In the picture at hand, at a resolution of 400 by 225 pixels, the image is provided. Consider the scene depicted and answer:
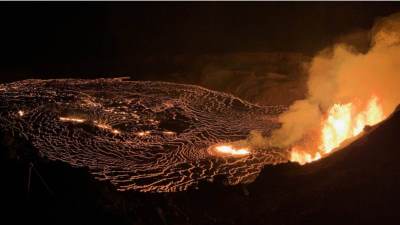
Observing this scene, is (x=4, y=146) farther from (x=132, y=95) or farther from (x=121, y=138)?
(x=132, y=95)

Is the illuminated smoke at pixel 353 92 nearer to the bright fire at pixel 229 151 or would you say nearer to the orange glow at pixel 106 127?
the bright fire at pixel 229 151

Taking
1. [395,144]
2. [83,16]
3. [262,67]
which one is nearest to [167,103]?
[262,67]

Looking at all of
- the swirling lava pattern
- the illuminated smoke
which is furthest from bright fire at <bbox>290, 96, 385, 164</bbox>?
the swirling lava pattern

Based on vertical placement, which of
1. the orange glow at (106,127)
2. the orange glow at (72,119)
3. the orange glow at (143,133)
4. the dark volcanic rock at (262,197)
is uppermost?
the orange glow at (72,119)

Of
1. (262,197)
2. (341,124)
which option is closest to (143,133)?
(262,197)

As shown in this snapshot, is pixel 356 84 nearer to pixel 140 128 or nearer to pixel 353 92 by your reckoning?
pixel 353 92

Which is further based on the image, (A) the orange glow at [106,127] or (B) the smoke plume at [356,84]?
(A) the orange glow at [106,127]

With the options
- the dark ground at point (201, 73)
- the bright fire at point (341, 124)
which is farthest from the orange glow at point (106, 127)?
the bright fire at point (341, 124)
